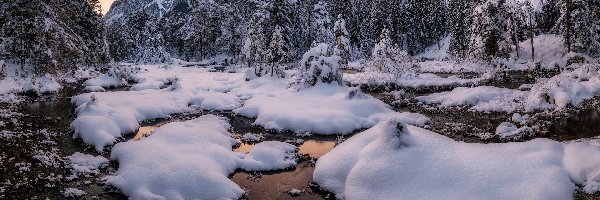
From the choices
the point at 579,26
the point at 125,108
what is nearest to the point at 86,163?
the point at 125,108

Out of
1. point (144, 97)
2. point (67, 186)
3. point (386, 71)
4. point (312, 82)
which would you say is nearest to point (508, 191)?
point (67, 186)

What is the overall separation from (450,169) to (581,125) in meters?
8.48

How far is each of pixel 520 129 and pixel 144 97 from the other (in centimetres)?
1703

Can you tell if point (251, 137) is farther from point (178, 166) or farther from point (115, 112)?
point (115, 112)

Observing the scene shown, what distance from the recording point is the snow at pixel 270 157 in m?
12.6

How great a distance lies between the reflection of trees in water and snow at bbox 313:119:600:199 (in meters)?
3.27

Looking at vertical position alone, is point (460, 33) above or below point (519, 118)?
above

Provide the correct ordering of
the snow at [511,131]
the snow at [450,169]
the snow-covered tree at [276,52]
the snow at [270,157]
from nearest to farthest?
the snow at [450,169] → the snow at [270,157] → the snow at [511,131] → the snow-covered tree at [276,52]

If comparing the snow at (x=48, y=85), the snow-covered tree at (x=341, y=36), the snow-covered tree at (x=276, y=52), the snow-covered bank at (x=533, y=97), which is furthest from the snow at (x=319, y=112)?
the snow-covered tree at (x=341, y=36)

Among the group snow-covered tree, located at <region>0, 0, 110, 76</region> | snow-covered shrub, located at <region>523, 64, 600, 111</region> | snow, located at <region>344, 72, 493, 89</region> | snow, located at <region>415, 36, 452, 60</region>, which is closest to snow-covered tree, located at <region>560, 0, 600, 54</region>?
snow, located at <region>344, 72, 493, 89</region>

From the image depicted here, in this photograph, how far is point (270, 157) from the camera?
42.9ft

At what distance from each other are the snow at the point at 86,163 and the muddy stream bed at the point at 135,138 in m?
0.22

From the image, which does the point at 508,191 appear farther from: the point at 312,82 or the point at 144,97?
the point at 144,97

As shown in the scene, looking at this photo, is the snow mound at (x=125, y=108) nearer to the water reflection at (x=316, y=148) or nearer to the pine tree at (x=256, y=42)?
the water reflection at (x=316, y=148)
